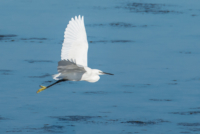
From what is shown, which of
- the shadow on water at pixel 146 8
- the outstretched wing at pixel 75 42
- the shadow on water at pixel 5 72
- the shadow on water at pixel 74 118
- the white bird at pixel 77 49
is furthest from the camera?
the shadow on water at pixel 146 8

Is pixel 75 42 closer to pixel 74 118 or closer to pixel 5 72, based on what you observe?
pixel 74 118

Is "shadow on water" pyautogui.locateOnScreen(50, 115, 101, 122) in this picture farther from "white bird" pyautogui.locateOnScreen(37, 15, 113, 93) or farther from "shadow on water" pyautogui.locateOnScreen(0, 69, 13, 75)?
"shadow on water" pyautogui.locateOnScreen(0, 69, 13, 75)

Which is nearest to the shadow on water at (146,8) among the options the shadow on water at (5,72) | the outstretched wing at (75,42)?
the shadow on water at (5,72)

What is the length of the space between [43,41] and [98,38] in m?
0.92

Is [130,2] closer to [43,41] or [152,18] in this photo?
[152,18]

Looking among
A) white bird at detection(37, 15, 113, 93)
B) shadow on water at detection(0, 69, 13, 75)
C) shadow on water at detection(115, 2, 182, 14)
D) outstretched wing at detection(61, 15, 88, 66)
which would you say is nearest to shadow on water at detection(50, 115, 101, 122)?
white bird at detection(37, 15, 113, 93)

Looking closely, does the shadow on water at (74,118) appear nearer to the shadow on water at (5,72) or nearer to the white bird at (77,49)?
the white bird at (77,49)

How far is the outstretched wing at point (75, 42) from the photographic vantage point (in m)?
4.37

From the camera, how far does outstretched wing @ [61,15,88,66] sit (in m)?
4.37

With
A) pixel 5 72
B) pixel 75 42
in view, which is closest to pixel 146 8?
pixel 5 72

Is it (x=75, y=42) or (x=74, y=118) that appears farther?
(x=74, y=118)

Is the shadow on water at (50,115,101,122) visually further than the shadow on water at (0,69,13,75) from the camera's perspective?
No

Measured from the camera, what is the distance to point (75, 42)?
4.43m

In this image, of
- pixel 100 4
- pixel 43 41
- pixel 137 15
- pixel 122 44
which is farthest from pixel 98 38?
pixel 100 4
